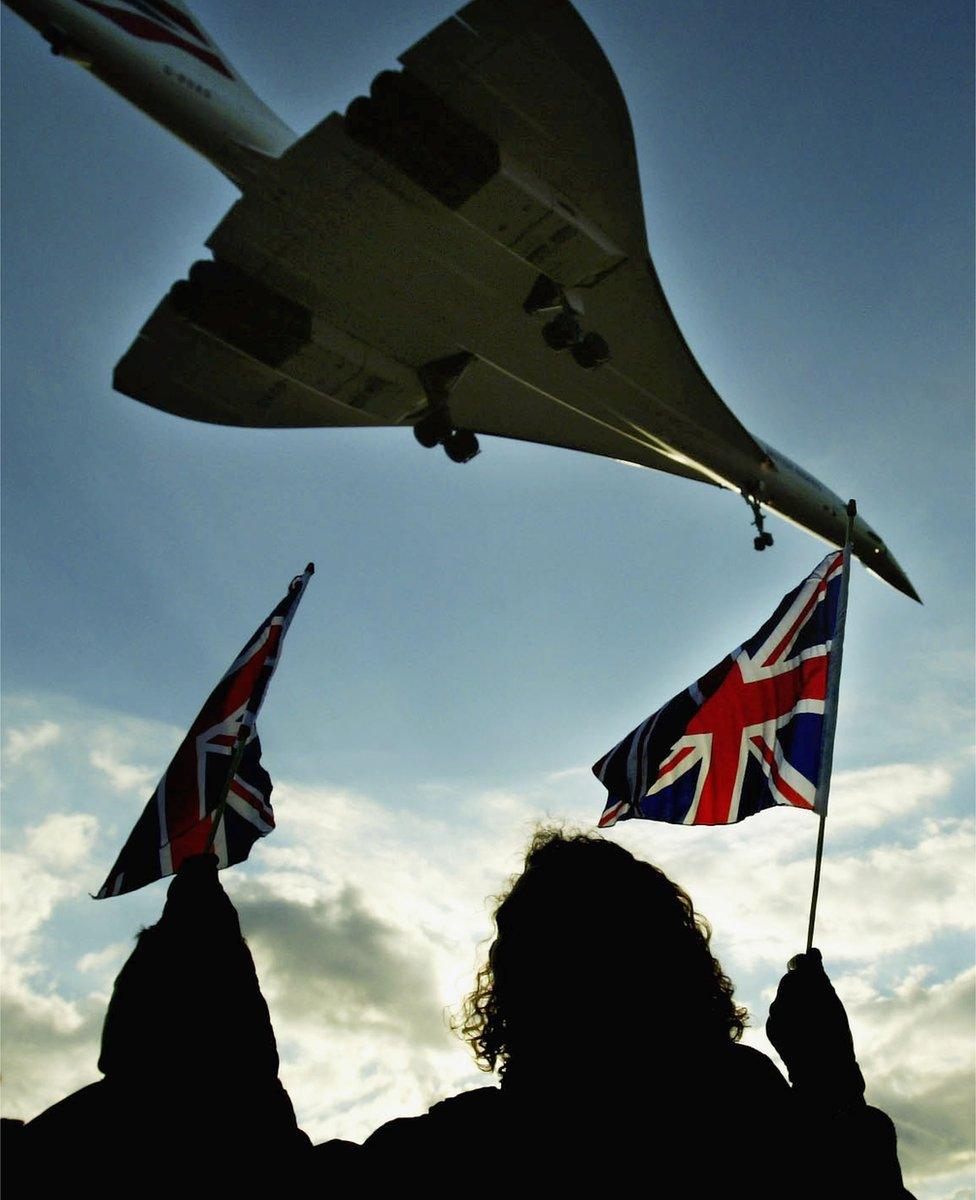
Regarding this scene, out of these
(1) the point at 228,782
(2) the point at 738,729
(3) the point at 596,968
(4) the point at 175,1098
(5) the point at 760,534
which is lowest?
(4) the point at 175,1098

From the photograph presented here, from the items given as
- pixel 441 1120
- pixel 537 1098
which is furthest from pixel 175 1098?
pixel 537 1098

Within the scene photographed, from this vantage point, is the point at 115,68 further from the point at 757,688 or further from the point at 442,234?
the point at 757,688

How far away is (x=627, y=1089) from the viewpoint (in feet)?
6.84

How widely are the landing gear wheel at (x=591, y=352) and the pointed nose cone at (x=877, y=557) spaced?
8774 millimetres

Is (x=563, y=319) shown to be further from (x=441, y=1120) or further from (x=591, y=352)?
(x=441, y=1120)

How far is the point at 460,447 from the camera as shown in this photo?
2202cm

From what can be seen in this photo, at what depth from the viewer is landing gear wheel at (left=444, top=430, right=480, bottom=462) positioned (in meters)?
22.0

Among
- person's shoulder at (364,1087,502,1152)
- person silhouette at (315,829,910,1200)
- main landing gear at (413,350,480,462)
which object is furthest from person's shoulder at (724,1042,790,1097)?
main landing gear at (413,350,480,462)

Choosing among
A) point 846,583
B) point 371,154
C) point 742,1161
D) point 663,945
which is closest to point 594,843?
point 663,945

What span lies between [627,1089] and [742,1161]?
11.5 inches

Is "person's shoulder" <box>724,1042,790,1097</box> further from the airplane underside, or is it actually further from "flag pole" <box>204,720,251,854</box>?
the airplane underside

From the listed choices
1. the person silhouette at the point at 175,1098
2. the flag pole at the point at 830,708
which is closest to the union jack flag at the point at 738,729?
the flag pole at the point at 830,708

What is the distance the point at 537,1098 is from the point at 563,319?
18113 millimetres

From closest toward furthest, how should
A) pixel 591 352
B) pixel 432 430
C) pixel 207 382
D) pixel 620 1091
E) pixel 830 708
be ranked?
pixel 620 1091 → pixel 830 708 → pixel 591 352 → pixel 207 382 → pixel 432 430
